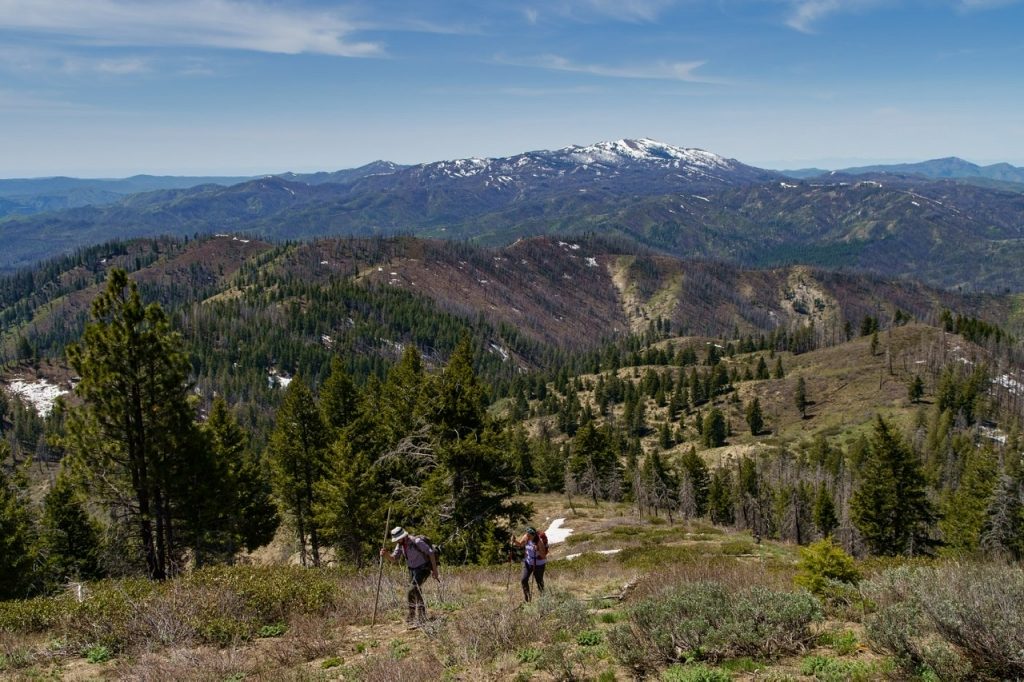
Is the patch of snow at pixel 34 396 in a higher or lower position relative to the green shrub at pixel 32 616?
lower

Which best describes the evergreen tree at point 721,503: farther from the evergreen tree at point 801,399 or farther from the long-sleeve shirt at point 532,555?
the long-sleeve shirt at point 532,555

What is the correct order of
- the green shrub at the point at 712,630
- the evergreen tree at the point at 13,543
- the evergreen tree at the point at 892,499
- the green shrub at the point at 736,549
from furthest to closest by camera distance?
1. the evergreen tree at the point at 892,499
2. the green shrub at the point at 736,549
3. the evergreen tree at the point at 13,543
4. the green shrub at the point at 712,630

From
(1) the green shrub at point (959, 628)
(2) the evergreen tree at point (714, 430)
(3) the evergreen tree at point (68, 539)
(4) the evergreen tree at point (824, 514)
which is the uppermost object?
(1) the green shrub at point (959, 628)

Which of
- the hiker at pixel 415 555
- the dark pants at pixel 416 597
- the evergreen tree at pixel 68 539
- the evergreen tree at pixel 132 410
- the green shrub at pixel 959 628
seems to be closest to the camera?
the green shrub at pixel 959 628

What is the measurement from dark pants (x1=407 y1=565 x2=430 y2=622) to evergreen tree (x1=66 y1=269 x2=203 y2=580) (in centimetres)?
1291

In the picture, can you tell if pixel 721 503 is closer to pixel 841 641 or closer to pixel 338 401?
pixel 338 401

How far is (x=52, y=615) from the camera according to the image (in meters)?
13.2

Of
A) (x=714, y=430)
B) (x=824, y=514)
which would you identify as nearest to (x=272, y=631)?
(x=824, y=514)

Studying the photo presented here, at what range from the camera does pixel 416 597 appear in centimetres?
1347

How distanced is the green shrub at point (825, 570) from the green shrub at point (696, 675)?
18.4 feet

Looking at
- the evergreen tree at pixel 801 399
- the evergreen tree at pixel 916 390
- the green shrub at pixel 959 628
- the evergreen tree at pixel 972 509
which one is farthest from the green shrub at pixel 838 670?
the evergreen tree at pixel 916 390

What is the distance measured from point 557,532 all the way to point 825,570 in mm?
→ 32554

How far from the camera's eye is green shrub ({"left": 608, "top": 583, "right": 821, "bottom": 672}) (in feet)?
31.7

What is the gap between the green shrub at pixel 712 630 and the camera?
31.7 ft
